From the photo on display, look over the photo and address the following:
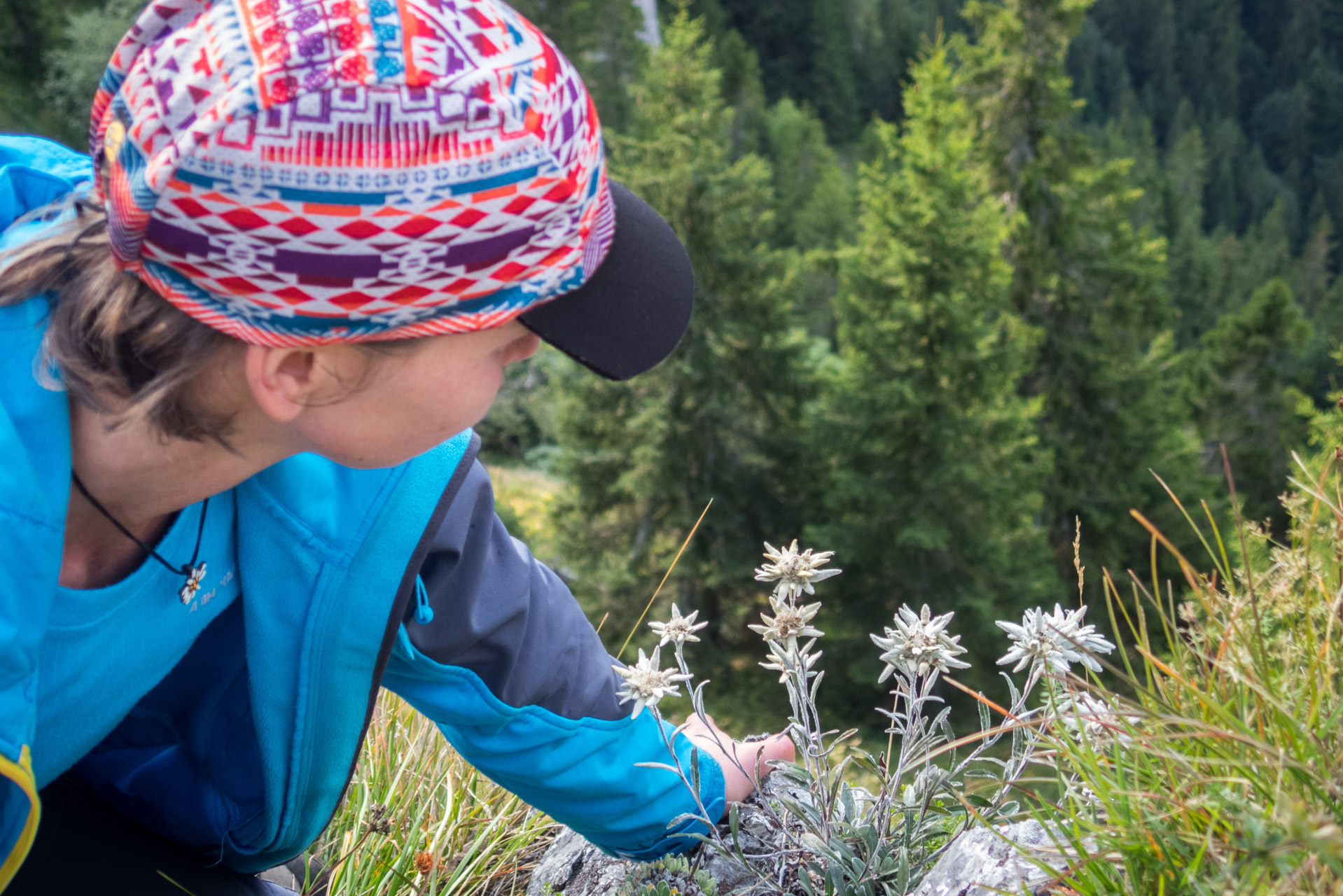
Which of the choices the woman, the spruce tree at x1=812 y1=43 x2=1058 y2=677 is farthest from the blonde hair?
the spruce tree at x1=812 y1=43 x2=1058 y2=677

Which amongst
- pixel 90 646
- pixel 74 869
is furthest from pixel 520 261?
pixel 74 869

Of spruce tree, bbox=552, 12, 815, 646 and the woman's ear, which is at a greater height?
the woman's ear

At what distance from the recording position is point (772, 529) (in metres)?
13.7

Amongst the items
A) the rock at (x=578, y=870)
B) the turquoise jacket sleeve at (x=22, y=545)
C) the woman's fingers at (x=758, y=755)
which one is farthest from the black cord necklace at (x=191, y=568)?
the woman's fingers at (x=758, y=755)

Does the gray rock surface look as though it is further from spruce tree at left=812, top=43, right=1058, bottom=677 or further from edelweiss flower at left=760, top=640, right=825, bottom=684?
spruce tree at left=812, top=43, right=1058, bottom=677

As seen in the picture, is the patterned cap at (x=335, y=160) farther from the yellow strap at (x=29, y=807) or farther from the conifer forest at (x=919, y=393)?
the conifer forest at (x=919, y=393)

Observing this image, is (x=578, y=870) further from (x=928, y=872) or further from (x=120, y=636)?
(x=120, y=636)

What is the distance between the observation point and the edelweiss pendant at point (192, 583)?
4.91ft

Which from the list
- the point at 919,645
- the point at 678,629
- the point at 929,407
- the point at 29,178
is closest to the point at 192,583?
the point at 29,178

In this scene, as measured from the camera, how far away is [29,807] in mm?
1160

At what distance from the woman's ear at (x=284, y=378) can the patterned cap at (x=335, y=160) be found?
0.04 meters

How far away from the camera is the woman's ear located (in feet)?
3.78

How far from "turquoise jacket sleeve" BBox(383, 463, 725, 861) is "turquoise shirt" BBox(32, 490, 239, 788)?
0.32 m

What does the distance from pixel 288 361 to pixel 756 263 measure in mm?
11859
